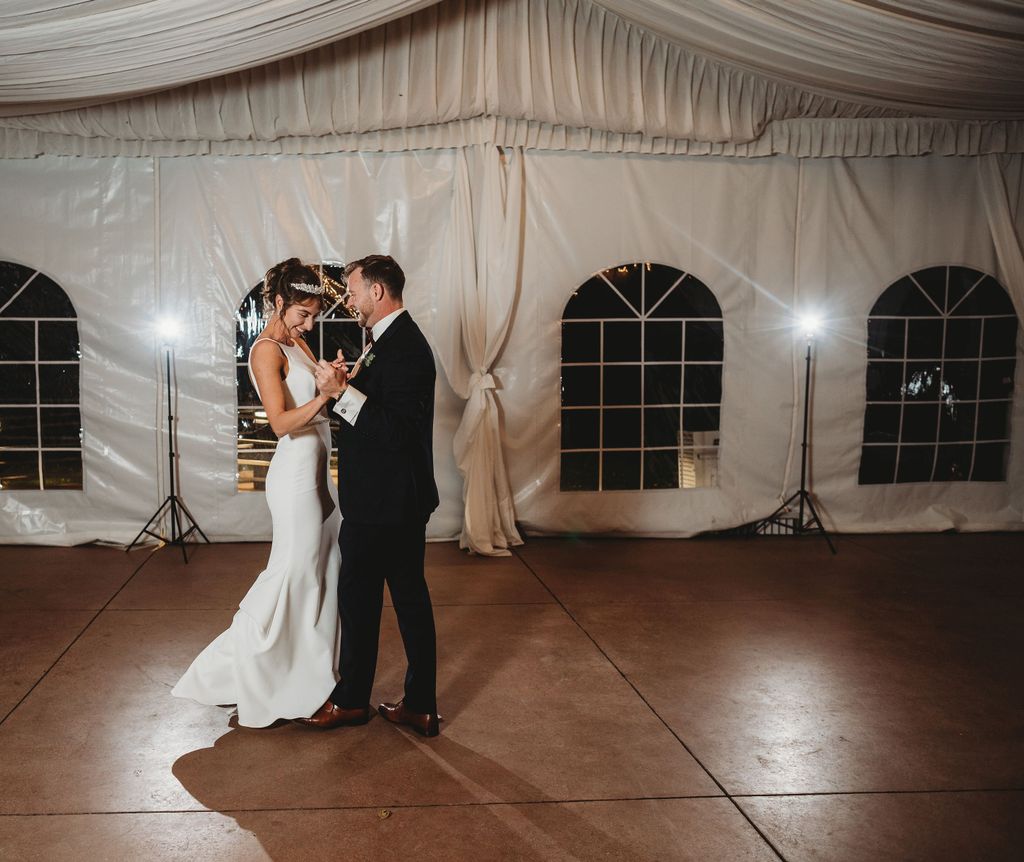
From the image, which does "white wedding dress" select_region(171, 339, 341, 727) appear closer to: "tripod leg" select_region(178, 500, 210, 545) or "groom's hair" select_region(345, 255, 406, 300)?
"groom's hair" select_region(345, 255, 406, 300)

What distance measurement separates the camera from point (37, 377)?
20.9ft

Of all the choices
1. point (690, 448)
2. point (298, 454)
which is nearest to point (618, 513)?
point (690, 448)

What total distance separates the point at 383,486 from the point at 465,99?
3560 mm

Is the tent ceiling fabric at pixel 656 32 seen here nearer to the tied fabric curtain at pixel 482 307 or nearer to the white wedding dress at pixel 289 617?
the tied fabric curtain at pixel 482 307

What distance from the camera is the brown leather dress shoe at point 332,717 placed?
3406mm

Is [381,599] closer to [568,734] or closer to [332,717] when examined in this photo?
[332,717]

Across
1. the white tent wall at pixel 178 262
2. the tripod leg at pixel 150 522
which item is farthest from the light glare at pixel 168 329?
the tripod leg at pixel 150 522

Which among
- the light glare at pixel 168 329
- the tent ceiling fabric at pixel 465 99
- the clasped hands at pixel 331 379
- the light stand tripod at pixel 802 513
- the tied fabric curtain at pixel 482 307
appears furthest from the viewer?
the light stand tripod at pixel 802 513

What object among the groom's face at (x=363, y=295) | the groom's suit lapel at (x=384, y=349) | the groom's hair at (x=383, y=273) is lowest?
the groom's suit lapel at (x=384, y=349)

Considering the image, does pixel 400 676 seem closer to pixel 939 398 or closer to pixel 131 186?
pixel 131 186

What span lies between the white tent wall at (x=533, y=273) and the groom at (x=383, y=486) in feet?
10.2

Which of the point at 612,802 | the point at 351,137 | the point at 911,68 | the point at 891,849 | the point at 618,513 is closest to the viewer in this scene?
the point at 891,849

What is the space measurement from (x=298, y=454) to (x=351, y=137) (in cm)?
343

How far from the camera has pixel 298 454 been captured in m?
3.48
